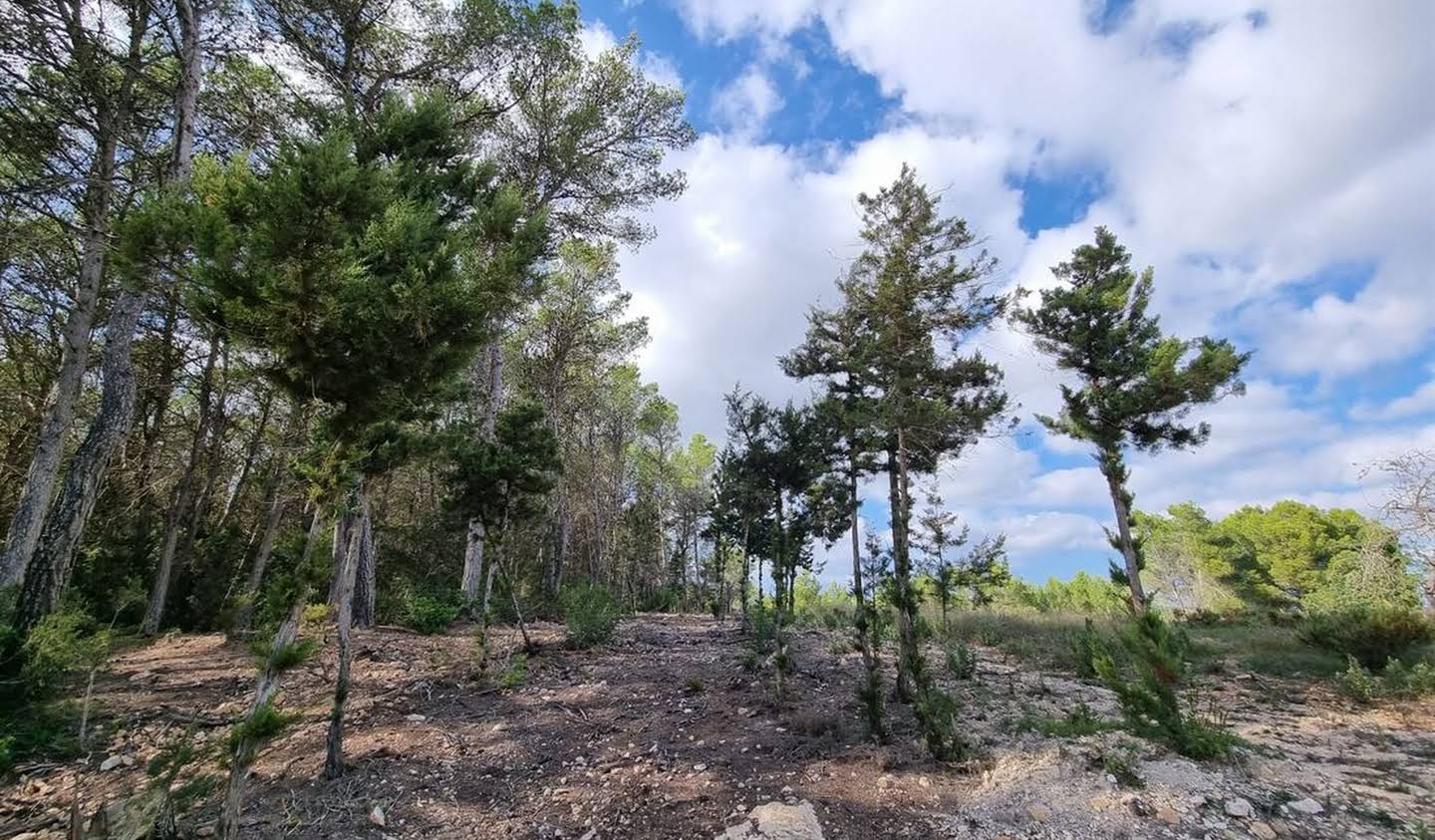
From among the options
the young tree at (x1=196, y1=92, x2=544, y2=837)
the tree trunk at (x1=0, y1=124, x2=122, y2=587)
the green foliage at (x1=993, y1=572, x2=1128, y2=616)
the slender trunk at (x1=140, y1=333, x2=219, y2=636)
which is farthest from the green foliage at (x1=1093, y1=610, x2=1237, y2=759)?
the green foliage at (x1=993, y1=572, x2=1128, y2=616)

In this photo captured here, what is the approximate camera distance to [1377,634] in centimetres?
895

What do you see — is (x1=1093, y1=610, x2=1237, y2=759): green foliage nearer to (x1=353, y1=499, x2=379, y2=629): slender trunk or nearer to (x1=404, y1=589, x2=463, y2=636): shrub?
(x1=404, y1=589, x2=463, y2=636): shrub

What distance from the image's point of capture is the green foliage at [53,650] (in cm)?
482

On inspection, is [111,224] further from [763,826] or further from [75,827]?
[763,826]

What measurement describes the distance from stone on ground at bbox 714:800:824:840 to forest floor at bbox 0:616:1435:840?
0.10 m

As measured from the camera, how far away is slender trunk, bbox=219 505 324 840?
302cm

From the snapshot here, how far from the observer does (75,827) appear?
9.18 feet

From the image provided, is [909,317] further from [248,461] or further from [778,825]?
[248,461]

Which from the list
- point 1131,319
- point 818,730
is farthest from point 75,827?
point 1131,319

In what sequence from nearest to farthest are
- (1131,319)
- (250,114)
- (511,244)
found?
1. (511,244)
2. (250,114)
3. (1131,319)

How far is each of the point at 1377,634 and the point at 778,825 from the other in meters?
11.1

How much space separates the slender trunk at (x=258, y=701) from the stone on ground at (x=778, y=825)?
267cm

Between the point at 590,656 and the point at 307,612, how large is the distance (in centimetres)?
569

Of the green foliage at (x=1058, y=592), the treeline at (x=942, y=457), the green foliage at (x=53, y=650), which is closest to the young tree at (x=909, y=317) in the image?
the treeline at (x=942, y=457)
